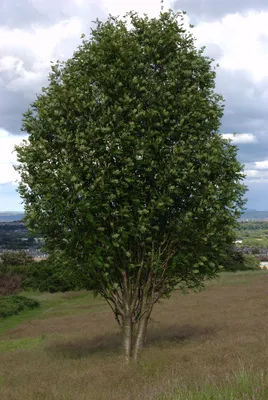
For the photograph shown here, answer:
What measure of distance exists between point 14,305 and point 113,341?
33591 mm

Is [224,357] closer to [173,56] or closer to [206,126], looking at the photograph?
[206,126]

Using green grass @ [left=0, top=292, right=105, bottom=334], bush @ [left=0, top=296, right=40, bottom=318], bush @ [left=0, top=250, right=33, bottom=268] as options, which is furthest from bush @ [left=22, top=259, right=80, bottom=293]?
bush @ [left=0, top=250, right=33, bottom=268]

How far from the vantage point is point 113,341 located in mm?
28656

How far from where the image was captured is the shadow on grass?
2458 centimetres

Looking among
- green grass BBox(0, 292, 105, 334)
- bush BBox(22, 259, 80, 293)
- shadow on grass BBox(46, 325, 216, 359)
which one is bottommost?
green grass BBox(0, 292, 105, 334)

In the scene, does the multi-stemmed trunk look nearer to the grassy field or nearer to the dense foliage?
the grassy field

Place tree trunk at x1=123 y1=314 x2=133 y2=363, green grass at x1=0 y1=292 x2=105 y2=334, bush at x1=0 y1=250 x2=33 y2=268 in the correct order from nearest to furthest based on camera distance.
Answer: tree trunk at x1=123 y1=314 x2=133 y2=363 → green grass at x1=0 y1=292 x2=105 y2=334 → bush at x1=0 y1=250 x2=33 y2=268

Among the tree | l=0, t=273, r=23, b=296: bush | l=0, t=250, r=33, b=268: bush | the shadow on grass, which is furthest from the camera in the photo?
l=0, t=250, r=33, b=268: bush

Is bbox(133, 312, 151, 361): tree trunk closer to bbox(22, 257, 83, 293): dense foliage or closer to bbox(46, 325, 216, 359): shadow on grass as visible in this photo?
bbox(46, 325, 216, 359): shadow on grass

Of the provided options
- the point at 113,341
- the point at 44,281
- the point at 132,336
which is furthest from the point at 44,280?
the point at 132,336

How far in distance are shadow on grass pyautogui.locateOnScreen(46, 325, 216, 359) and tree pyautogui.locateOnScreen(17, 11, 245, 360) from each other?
486cm

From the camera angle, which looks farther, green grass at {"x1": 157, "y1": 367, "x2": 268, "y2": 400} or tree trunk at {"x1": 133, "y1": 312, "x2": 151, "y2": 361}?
tree trunk at {"x1": 133, "y1": 312, "x2": 151, "y2": 361}

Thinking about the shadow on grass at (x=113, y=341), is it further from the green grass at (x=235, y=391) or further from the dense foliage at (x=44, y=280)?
the dense foliage at (x=44, y=280)

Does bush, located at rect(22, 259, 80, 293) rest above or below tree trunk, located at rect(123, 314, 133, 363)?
below
